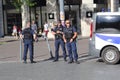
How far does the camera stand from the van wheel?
1419 centimetres

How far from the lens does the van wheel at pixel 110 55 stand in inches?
559

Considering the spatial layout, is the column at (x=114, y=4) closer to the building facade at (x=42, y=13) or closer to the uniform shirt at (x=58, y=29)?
the building facade at (x=42, y=13)

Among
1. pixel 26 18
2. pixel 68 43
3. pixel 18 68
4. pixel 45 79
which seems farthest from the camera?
pixel 26 18

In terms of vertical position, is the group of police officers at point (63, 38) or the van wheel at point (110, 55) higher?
the group of police officers at point (63, 38)

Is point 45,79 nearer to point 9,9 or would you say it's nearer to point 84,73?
point 84,73

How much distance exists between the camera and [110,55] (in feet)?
46.8

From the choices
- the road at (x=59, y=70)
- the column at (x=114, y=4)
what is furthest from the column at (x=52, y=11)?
the road at (x=59, y=70)

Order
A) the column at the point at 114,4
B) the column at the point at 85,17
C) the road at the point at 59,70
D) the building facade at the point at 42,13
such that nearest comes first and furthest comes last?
the road at the point at 59,70
the column at the point at 85,17
the column at the point at 114,4
the building facade at the point at 42,13

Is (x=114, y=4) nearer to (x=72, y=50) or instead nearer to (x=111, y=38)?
(x=72, y=50)

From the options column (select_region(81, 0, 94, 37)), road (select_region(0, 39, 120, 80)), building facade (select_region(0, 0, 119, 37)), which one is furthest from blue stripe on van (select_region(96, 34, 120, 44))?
building facade (select_region(0, 0, 119, 37))

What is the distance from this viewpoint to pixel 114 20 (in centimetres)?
1412

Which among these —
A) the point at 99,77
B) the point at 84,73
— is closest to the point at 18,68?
the point at 84,73

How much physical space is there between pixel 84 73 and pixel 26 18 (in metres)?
16.8

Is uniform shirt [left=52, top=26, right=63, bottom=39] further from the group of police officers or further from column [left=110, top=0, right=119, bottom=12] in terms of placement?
column [left=110, top=0, right=119, bottom=12]
